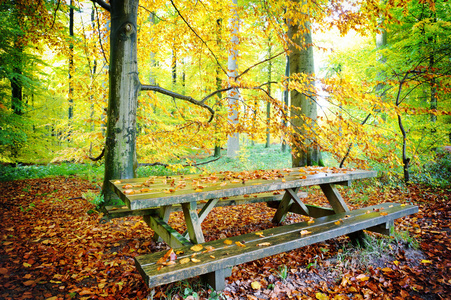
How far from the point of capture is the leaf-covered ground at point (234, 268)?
232cm

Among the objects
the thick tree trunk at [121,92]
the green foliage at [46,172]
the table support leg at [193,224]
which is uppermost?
the thick tree trunk at [121,92]

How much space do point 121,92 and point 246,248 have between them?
3261mm

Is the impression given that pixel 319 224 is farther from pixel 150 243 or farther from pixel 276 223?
pixel 150 243

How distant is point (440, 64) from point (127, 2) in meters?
7.34

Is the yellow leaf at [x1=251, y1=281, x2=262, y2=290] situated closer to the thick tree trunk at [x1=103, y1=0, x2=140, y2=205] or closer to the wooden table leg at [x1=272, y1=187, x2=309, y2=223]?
the wooden table leg at [x1=272, y1=187, x2=309, y2=223]

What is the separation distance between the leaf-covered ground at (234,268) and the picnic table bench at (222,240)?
385 millimetres

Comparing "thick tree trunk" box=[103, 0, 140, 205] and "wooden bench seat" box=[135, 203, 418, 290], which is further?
"thick tree trunk" box=[103, 0, 140, 205]

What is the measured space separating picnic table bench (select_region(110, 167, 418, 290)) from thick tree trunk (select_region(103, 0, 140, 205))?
124 centimetres

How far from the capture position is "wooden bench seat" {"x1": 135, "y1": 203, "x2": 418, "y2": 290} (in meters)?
1.76

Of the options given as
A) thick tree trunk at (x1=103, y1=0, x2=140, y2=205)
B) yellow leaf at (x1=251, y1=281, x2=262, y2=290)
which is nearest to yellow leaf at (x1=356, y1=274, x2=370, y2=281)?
yellow leaf at (x1=251, y1=281, x2=262, y2=290)

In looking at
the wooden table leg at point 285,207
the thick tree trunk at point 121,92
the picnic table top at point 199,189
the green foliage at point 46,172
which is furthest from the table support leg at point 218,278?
the green foliage at point 46,172

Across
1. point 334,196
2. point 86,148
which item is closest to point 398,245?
point 334,196

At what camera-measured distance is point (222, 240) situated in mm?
2338

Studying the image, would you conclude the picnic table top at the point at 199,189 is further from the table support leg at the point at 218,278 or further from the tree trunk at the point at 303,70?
the tree trunk at the point at 303,70
